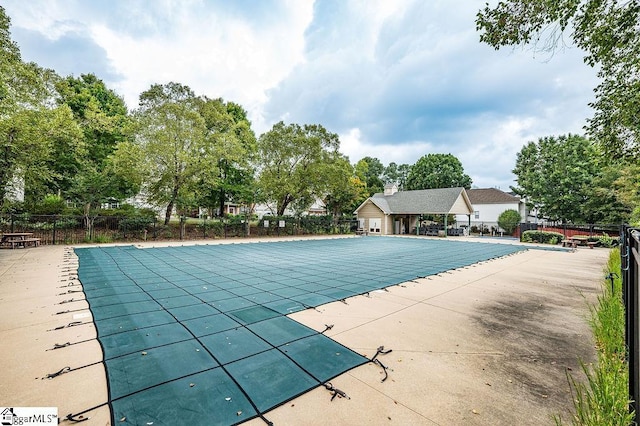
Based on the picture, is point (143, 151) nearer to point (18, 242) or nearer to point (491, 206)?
point (18, 242)

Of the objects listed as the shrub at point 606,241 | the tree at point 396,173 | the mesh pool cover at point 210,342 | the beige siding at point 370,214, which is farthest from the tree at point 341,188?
the tree at point 396,173

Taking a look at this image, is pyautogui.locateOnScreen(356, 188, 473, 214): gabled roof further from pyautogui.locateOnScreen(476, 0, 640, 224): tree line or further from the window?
pyautogui.locateOnScreen(476, 0, 640, 224): tree line

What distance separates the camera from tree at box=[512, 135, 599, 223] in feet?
72.9

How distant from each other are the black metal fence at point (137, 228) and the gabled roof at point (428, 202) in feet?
24.0

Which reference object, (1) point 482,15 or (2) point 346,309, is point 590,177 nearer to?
(1) point 482,15

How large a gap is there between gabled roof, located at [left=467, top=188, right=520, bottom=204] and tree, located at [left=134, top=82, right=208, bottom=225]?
30631mm

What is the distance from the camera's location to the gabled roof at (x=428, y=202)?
23.0 m

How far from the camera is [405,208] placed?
83.0ft

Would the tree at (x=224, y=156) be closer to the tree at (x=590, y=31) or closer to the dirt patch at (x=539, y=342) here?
the tree at (x=590, y=31)

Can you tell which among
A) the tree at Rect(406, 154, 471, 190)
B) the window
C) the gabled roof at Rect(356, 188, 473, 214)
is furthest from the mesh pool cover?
the tree at Rect(406, 154, 471, 190)

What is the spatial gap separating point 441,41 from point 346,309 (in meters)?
8.95

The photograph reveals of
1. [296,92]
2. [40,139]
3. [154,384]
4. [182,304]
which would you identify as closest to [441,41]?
[182,304]

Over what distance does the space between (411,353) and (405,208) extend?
2356 cm

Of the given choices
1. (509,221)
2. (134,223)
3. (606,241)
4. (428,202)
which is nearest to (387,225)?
(428,202)
